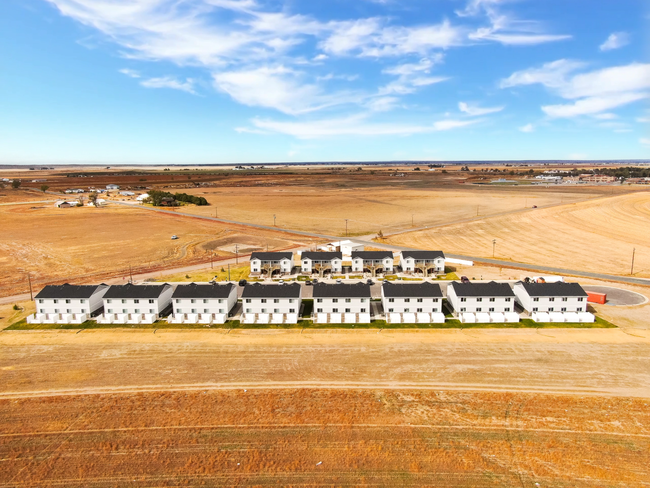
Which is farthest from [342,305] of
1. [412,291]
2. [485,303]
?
[485,303]

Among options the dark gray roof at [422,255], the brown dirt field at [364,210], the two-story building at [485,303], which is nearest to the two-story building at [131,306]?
the two-story building at [485,303]

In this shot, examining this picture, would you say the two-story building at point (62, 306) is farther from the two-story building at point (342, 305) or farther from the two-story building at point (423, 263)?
the two-story building at point (423, 263)

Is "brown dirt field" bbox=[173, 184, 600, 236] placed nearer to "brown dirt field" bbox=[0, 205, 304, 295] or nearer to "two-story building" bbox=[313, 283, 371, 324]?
"brown dirt field" bbox=[0, 205, 304, 295]

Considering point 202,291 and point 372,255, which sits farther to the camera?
point 372,255

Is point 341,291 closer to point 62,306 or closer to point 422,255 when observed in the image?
point 422,255

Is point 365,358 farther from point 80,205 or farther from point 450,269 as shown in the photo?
point 80,205

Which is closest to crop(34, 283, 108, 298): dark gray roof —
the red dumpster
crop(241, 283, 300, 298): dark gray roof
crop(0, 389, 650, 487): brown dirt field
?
crop(0, 389, 650, 487): brown dirt field

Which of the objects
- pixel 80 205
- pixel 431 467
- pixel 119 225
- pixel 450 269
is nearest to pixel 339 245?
pixel 450 269
